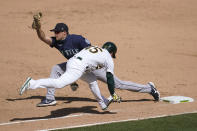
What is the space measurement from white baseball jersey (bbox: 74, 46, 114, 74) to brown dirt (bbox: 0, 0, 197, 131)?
97 cm

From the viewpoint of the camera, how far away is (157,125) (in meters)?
8.10

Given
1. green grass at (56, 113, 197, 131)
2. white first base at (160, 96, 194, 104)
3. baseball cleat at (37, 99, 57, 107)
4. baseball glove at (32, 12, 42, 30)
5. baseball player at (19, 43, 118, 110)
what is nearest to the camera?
green grass at (56, 113, 197, 131)

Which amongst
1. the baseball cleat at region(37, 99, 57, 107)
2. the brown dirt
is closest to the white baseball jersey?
the brown dirt

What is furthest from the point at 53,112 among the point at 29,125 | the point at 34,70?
the point at 34,70

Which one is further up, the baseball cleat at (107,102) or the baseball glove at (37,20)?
the baseball glove at (37,20)

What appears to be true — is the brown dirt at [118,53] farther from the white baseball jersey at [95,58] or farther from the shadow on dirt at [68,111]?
the white baseball jersey at [95,58]

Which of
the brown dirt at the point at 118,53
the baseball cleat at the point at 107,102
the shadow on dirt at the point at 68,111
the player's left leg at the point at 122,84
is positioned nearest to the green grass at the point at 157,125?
the brown dirt at the point at 118,53

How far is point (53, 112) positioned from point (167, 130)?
8.87ft

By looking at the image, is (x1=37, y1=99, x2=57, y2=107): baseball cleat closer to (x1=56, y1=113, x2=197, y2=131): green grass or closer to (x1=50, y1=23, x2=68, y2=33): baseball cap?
(x1=50, y1=23, x2=68, y2=33): baseball cap

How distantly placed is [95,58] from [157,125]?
158 centimetres

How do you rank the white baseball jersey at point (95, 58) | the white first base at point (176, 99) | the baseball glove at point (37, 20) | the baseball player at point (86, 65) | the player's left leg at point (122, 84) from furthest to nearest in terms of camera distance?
1. the white first base at point (176, 99)
2. the player's left leg at point (122, 84)
3. the baseball glove at point (37, 20)
4. the white baseball jersey at point (95, 58)
5. the baseball player at point (86, 65)

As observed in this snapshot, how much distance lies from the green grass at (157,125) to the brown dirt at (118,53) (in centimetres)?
54

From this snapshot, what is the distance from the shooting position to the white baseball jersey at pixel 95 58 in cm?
845

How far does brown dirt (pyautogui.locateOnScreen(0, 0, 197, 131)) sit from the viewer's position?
9633 mm
